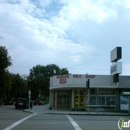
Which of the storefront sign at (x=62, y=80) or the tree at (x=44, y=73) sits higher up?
the tree at (x=44, y=73)

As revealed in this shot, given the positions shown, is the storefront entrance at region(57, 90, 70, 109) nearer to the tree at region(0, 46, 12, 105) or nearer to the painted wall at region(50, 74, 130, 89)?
the painted wall at region(50, 74, 130, 89)

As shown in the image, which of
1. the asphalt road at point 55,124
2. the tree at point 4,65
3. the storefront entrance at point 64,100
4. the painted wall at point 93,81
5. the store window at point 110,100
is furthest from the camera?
the storefront entrance at point 64,100

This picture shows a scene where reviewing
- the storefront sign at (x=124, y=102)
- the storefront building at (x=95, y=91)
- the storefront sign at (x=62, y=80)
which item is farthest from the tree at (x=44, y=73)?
the storefront sign at (x=124, y=102)

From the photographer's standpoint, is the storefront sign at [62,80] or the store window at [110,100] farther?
the storefront sign at [62,80]

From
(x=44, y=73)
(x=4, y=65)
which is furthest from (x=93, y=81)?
(x=44, y=73)

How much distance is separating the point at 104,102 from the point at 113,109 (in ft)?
4.99

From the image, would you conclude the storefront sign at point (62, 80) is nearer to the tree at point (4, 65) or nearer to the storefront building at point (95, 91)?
the storefront building at point (95, 91)

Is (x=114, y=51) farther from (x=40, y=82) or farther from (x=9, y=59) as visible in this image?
(x=40, y=82)

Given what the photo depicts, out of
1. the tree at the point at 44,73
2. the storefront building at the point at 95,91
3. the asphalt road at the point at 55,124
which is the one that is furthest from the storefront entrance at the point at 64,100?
the tree at the point at 44,73

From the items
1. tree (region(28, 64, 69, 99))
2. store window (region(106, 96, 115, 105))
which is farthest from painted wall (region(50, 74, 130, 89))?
tree (region(28, 64, 69, 99))

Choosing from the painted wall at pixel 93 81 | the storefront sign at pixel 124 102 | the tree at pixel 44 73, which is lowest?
the storefront sign at pixel 124 102

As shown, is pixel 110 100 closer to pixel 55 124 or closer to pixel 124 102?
pixel 124 102

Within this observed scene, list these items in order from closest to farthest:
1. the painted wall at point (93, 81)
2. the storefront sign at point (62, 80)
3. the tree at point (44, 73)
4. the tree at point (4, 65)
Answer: the painted wall at point (93, 81) < the storefront sign at point (62, 80) < the tree at point (4, 65) < the tree at point (44, 73)

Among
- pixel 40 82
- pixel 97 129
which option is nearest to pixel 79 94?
pixel 97 129
